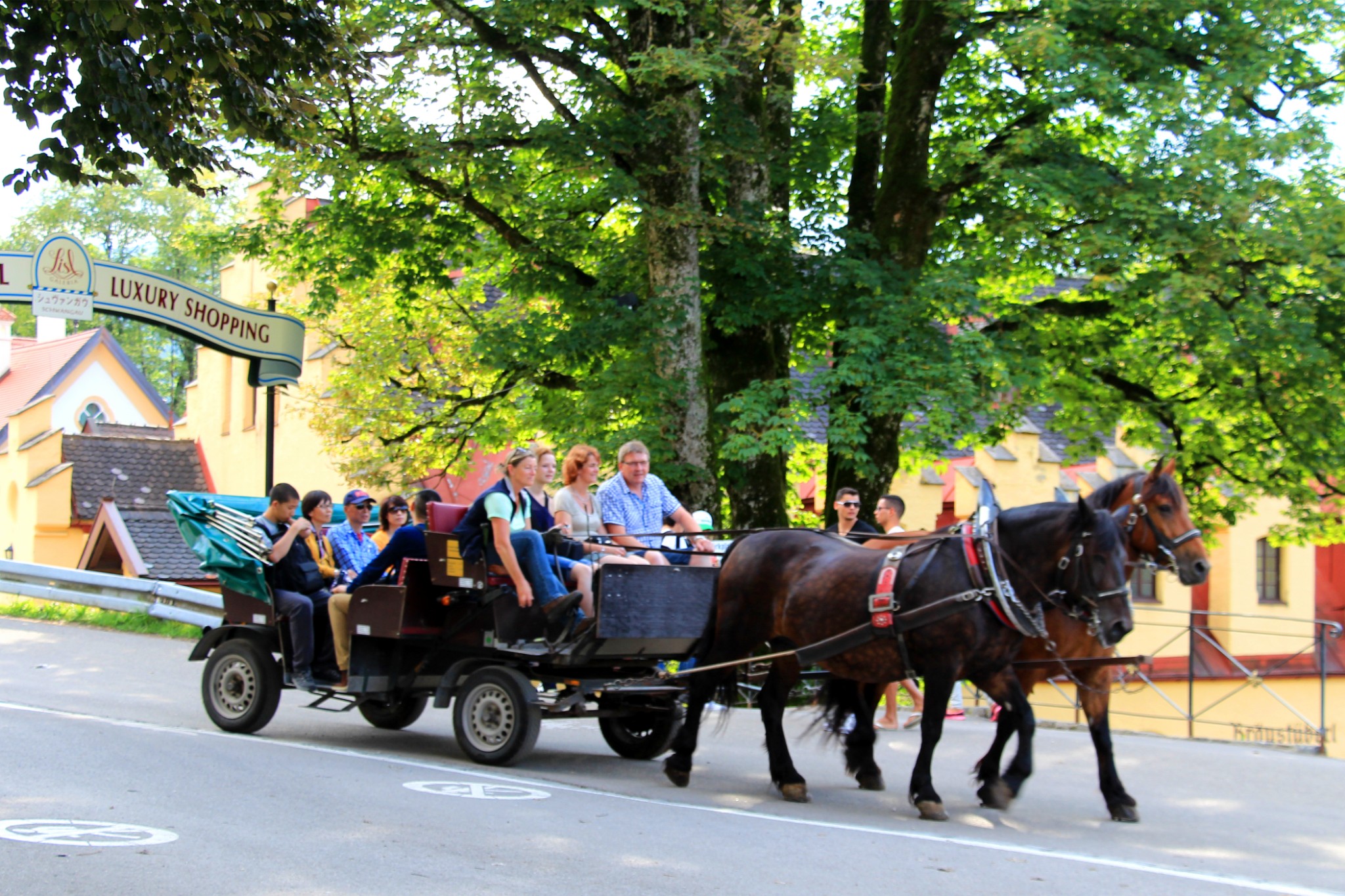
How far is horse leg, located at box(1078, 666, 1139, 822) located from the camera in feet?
27.3

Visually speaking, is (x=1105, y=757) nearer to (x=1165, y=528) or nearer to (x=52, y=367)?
(x=1165, y=528)

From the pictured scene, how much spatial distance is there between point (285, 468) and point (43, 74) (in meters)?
20.5

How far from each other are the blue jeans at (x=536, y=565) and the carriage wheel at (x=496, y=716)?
57 centimetres

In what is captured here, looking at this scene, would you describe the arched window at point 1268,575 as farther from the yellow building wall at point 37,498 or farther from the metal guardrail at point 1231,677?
the yellow building wall at point 37,498

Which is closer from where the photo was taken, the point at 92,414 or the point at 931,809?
the point at 931,809

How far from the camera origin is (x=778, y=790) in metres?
8.91

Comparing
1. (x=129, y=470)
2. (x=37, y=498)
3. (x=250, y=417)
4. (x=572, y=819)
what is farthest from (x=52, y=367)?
(x=572, y=819)

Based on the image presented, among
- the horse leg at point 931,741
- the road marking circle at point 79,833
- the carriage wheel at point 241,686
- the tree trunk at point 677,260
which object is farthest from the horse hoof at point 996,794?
the tree trunk at point 677,260

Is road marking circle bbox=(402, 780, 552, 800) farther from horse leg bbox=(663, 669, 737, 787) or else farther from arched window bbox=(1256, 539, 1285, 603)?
arched window bbox=(1256, 539, 1285, 603)

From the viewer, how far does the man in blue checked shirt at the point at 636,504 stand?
945cm

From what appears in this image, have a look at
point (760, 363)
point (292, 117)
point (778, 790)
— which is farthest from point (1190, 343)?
point (292, 117)

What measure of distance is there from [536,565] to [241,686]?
2894 mm

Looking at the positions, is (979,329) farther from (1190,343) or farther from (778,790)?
(778,790)

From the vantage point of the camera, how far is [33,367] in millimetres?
40875
